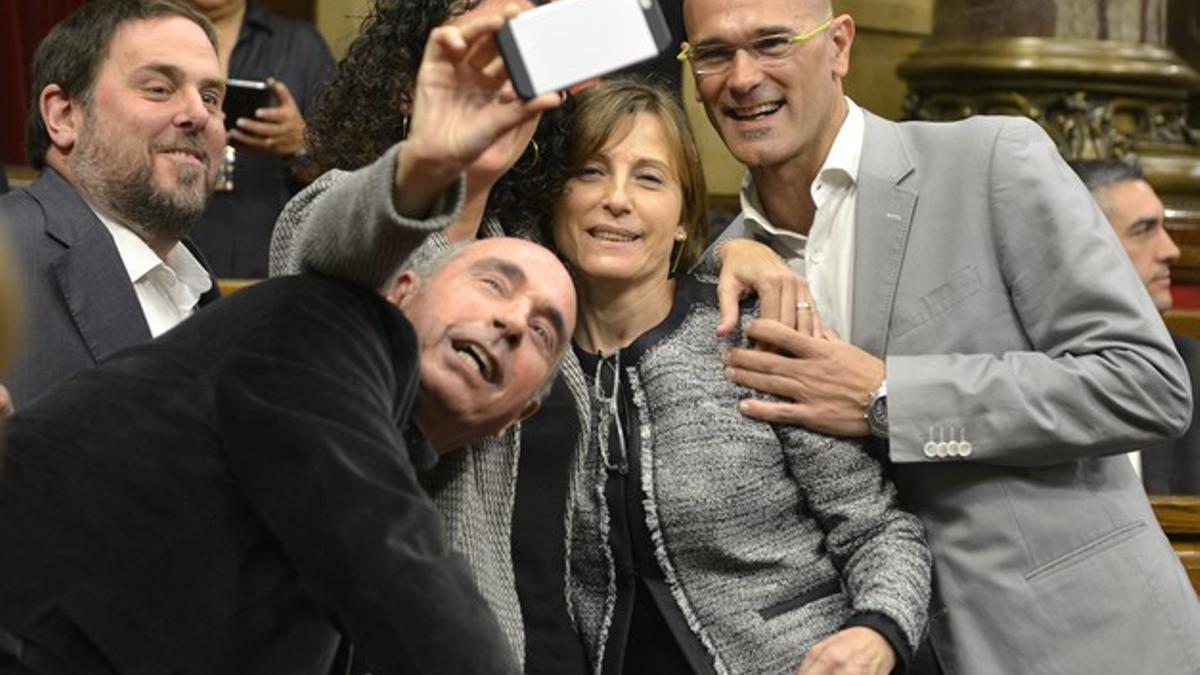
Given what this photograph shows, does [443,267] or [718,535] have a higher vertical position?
[443,267]

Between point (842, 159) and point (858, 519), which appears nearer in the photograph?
point (858, 519)

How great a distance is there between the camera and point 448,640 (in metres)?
1.54

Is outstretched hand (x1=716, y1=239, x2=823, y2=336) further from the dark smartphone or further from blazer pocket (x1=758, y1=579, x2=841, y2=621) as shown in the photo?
the dark smartphone

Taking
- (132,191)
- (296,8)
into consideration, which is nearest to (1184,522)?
(132,191)

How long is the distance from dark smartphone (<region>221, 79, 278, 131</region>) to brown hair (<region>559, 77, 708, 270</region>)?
1.32 metres

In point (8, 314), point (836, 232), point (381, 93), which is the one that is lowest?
point (836, 232)

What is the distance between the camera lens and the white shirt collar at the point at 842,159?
2637mm

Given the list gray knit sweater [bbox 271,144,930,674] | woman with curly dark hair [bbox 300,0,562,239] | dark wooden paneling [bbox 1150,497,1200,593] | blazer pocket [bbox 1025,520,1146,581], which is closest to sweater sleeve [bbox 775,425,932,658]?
gray knit sweater [bbox 271,144,930,674]

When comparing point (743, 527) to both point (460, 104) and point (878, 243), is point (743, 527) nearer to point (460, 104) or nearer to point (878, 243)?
point (878, 243)

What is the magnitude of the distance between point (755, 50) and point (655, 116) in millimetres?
160

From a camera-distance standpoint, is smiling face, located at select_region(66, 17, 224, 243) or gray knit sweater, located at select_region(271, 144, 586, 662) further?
smiling face, located at select_region(66, 17, 224, 243)

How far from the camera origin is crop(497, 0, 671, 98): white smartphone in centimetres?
161

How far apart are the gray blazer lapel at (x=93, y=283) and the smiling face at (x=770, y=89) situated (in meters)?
0.81

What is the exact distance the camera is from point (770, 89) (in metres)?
2.66
